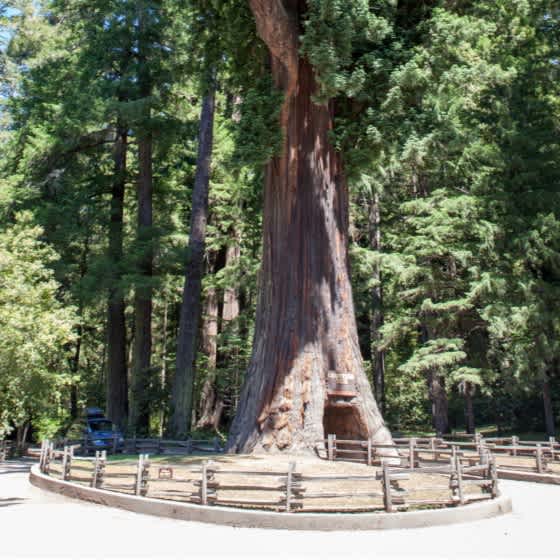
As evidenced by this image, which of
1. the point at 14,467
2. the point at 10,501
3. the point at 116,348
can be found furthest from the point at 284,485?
the point at 116,348

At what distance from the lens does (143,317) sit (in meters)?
24.3

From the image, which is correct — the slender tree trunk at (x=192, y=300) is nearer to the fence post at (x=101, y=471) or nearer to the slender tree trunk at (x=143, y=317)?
the slender tree trunk at (x=143, y=317)

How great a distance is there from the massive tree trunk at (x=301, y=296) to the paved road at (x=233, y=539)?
15.5 ft

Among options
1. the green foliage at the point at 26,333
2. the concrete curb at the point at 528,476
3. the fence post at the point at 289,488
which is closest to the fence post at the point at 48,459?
the green foliage at the point at 26,333

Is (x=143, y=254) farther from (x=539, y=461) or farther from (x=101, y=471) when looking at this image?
(x=539, y=461)

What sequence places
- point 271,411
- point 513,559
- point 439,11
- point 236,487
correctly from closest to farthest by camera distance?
1. point 513,559
2. point 236,487
3. point 271,411
4. point 439,11

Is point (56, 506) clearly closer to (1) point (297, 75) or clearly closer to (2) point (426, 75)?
(1) point (297, 75)

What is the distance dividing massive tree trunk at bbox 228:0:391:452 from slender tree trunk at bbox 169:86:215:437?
7587 millimetres

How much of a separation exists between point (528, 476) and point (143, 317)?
1486cm

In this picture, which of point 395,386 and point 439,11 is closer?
point 439,11

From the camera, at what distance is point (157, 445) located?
61.1 feet

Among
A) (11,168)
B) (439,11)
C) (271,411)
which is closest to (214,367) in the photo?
(11,168)

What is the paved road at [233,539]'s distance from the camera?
24.3 ft

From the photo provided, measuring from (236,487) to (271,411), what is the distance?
4.33 meters
